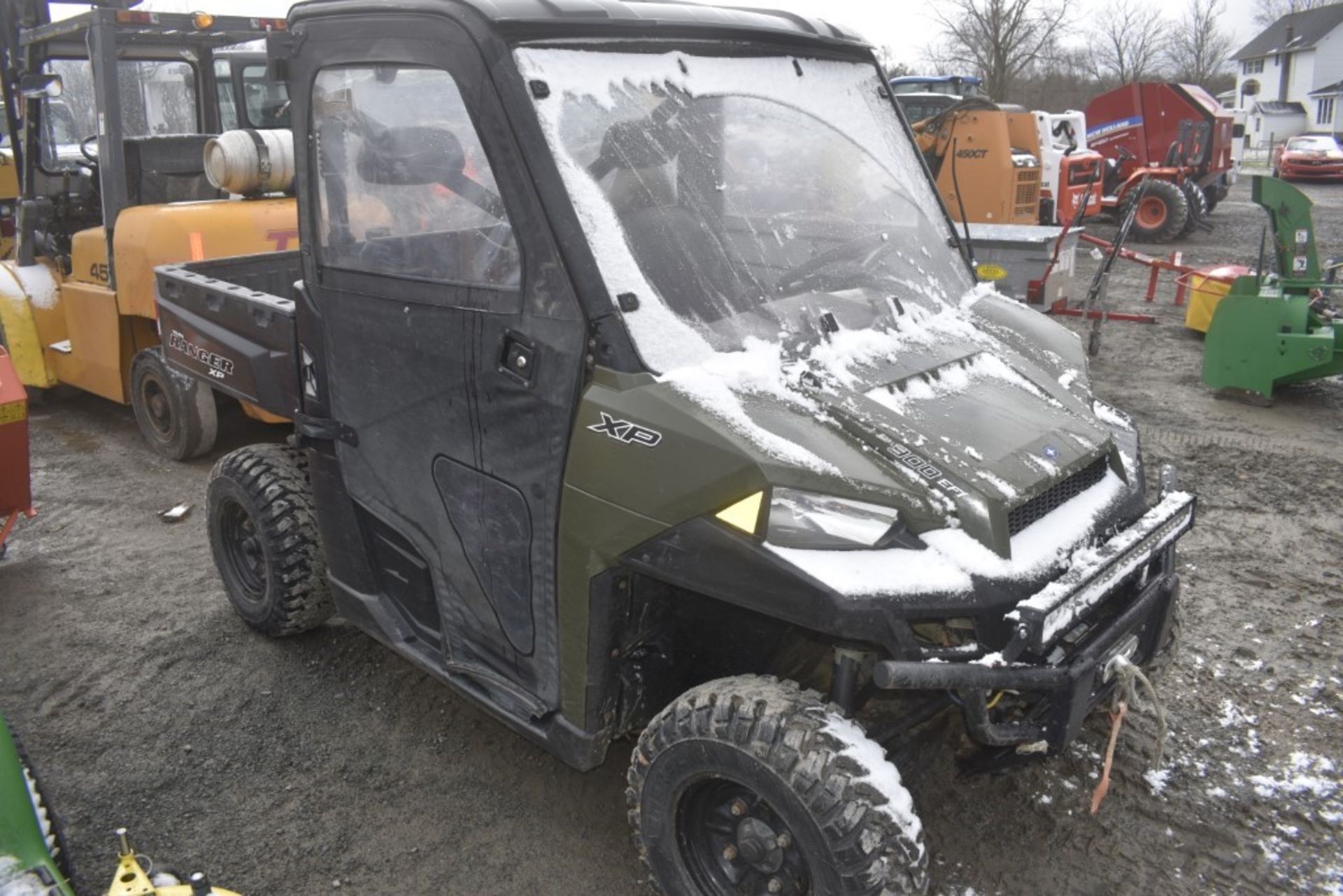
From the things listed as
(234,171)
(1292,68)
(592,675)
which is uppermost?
(1292,68)

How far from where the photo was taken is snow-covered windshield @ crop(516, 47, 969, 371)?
2.57m

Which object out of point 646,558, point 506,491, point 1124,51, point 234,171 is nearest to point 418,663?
point 506,491

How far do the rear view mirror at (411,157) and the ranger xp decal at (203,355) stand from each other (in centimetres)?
131

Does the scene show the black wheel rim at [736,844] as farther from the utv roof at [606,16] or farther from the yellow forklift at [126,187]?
the yellow forklift at [126,187]

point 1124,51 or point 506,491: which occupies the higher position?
point 1124,51

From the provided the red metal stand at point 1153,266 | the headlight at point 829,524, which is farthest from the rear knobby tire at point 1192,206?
the headlight at point 829,524

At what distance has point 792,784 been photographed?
233 centimetres

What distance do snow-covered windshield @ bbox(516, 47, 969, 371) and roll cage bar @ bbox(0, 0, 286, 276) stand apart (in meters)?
3.95

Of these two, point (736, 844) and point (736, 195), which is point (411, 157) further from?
point (736, 844)

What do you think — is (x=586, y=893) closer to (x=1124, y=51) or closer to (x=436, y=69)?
(x=436, y=69)

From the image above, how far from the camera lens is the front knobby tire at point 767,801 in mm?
2295

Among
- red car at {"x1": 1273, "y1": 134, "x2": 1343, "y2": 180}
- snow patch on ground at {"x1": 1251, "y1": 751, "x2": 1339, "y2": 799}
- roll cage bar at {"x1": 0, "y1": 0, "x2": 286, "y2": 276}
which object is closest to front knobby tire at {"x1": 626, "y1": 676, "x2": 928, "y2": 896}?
snow patch on ground at {"x1": 1251, "y1": 751, "x2": 1339, "y2": 799}

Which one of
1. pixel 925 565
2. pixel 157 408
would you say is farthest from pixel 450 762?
pixel 157 408

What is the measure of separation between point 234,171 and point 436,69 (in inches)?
137
